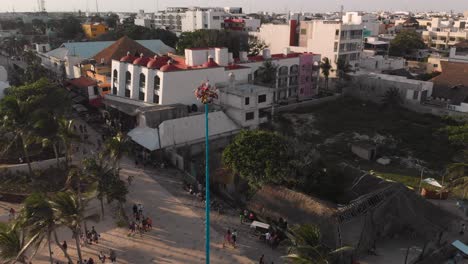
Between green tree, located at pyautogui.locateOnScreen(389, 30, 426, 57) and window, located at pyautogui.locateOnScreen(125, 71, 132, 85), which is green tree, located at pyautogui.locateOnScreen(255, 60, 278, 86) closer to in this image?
window, located at pyautogui.locateOnScreen(125, 71, 132, 85)

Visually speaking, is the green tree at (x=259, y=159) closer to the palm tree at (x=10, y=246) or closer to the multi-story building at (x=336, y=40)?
the palm tree at (x=10, y=246)

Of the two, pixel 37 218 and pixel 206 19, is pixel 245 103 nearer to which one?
pixel 37 218

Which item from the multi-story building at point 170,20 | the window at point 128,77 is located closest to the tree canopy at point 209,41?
the window at point 128,77

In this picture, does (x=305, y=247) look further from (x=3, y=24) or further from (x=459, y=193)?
(x=3, y=24)

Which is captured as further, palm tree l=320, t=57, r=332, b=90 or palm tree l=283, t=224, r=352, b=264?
palm tree l=320, t=57, r=332, b=90

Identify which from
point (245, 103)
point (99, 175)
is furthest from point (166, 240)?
point (245, 103)

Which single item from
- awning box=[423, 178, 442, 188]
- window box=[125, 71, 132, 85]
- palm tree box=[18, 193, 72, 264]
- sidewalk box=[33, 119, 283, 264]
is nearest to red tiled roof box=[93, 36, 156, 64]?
window box=[125, 71, 132, 85]

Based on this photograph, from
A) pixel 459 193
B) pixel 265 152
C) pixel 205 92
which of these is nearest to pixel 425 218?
pixel 459 193
